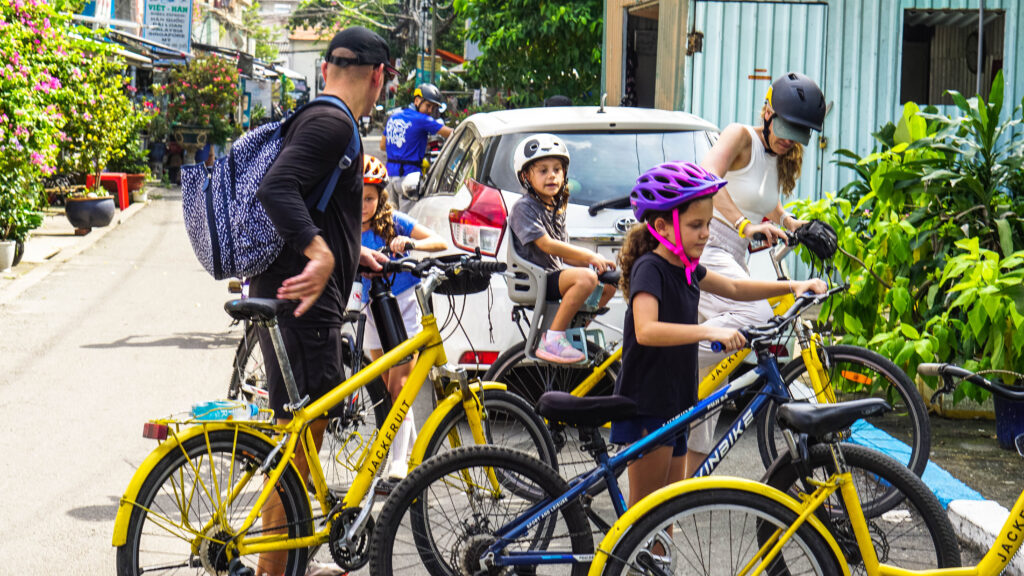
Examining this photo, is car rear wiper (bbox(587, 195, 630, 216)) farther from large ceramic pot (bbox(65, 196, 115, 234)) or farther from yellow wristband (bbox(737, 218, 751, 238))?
large ceramic pot (bbox(65, 196, 115, 234))

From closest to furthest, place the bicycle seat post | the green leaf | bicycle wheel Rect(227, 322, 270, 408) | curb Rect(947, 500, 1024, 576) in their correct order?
the bicycle seat post < curb Rect(947, 500, 1024, 576) < bicycle wheel Rect(227, 322, 270, 408) < the green leaf

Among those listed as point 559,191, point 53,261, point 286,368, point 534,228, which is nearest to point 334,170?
point 286,368

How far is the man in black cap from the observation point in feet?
12.5

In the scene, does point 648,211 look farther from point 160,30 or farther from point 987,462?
point 160,30

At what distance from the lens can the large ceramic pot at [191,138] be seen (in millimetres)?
26234

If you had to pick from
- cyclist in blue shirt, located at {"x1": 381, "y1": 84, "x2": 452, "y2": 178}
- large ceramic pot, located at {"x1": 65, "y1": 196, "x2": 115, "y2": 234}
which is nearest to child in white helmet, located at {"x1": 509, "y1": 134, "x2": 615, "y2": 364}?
cyclist in blue shirt, located at {"x1": 381, "y1": 84, "x2": 452, "y2": 178}

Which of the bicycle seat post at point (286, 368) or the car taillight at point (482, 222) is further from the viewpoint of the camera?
the car taillight at point (482, 222)

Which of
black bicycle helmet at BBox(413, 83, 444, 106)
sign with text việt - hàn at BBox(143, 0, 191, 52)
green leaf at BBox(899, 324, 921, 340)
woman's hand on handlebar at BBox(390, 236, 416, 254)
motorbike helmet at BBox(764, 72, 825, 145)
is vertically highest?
sign with text việt - hàn at BBox(143, 0, 191, 52)

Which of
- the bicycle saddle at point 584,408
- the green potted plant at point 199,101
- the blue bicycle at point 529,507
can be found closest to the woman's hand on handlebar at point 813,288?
the blue bicycle at point 529,507

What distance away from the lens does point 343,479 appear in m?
4.68

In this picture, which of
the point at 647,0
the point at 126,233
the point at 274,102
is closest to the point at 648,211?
the point at 647,0

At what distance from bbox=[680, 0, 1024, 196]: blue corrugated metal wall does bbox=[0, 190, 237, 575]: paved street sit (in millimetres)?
5078

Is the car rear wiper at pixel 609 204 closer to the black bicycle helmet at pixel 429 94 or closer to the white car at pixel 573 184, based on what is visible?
the white car at pixel 573 184

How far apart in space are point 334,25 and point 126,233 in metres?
52.3
